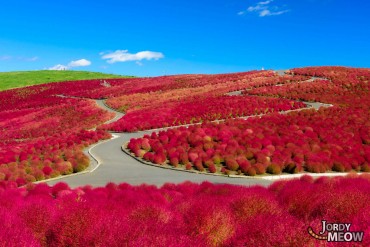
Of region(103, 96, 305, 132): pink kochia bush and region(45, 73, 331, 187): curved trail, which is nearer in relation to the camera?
region(45, 73, 331, 187): curved trail

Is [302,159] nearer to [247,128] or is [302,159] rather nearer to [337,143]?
[337,143]

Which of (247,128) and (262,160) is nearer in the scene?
(262,160)

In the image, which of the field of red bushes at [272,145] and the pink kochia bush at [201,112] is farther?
the pink kochia bush at [201,112]

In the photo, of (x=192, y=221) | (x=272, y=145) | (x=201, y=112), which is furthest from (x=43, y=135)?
(x=192, y=221)

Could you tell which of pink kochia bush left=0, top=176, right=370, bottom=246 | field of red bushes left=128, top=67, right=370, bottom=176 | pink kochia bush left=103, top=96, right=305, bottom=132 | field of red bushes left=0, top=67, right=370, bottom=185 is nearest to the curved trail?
field of red bushes left=0, top=67, right=370, bottom=185

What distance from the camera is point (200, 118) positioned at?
35875 millimetres

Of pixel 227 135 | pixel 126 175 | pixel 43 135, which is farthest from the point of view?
pixel 43 135

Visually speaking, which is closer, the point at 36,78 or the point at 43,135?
the point at 43,135

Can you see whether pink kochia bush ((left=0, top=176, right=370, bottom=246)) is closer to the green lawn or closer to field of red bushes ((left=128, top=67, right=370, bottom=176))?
field of red bushes ((left=128, top=67, right=370, bottom=176))

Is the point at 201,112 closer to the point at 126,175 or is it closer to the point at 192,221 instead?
the point at 126,175

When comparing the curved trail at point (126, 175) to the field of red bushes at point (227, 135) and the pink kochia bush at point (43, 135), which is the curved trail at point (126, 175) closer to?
the field of red bushes at point (227, 135)

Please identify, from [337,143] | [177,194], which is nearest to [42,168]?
[177,194]

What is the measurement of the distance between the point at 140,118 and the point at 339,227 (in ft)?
103

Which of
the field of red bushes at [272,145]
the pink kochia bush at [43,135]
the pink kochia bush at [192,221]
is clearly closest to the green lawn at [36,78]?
the pink kochia bush at [43,135]
